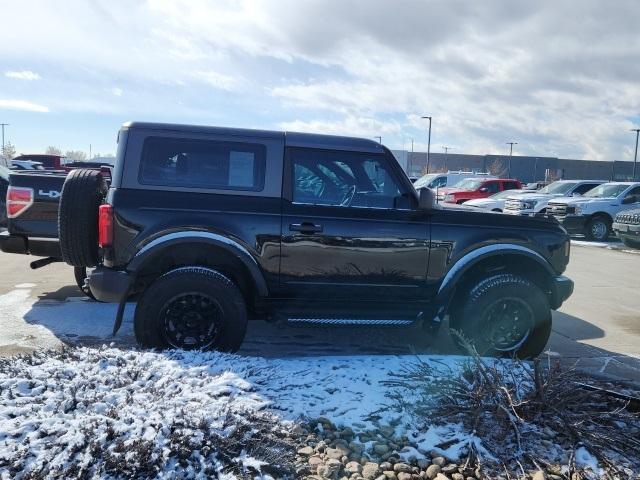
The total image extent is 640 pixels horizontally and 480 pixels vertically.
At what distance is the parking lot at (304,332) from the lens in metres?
4.93

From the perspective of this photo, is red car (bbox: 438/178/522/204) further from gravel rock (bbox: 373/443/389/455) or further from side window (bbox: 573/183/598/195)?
gravel rock (bbox: 373/443/389/455)

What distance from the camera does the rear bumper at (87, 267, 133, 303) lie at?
13.6ft

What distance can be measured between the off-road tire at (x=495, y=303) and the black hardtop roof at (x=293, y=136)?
1.52m

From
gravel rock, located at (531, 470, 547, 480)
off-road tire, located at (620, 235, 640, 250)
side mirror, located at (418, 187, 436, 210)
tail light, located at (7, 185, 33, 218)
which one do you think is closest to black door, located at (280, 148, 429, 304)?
side mirror, located at (418, 187, 436, 210)

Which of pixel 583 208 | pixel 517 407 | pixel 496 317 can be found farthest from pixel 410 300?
Answer: pixel 583 208

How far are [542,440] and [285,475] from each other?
4.80 feet

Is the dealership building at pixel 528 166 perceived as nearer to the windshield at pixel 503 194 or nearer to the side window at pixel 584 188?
the windshield at pixel 503 194

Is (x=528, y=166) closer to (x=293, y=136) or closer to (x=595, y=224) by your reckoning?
(x=595, y=224)

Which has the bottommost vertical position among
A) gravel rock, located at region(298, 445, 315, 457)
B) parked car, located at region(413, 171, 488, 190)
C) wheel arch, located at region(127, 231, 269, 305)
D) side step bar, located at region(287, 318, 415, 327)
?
gravel rock, located at region(298, 445, 315, 457)

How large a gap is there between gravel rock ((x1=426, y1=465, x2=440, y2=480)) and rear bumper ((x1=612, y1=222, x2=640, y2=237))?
12566mm

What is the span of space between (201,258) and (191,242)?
0.23 m

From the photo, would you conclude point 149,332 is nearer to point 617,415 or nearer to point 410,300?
point 410,300

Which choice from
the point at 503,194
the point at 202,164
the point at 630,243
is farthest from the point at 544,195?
the point at 202,164

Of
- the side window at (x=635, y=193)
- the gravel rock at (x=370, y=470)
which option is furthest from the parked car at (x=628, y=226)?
the gravel rock at (x=370, y=470)
